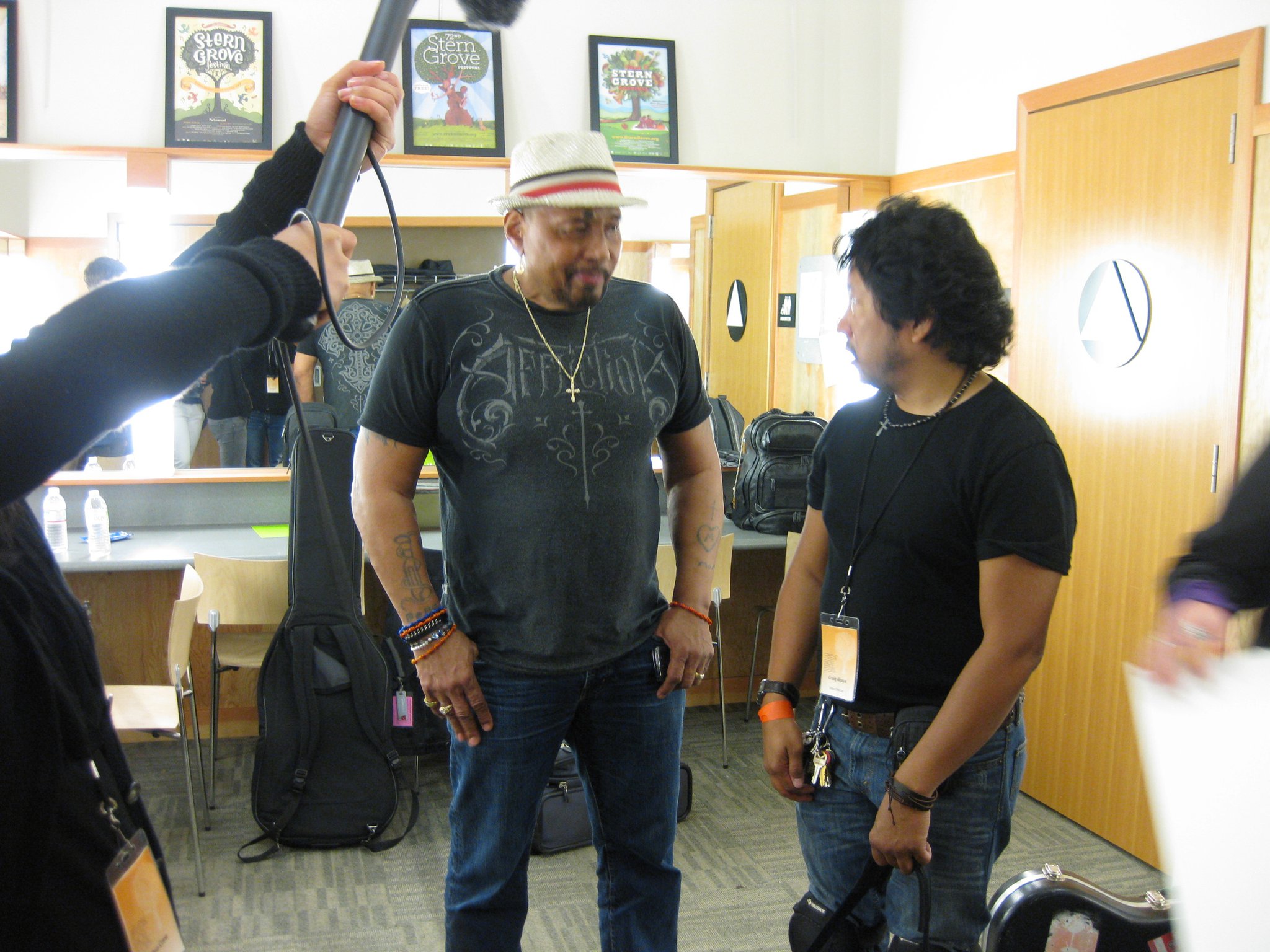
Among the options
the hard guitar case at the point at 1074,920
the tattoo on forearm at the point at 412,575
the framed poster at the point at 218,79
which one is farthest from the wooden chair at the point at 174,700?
the hard guitar case at the point at 1074,920

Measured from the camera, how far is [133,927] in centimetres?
87

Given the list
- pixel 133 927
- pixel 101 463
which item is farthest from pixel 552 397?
pixel 101 463

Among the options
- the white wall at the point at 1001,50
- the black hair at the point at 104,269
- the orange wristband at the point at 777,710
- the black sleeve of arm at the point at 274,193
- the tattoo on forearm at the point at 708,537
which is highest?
the white wall at the point at 1001,50

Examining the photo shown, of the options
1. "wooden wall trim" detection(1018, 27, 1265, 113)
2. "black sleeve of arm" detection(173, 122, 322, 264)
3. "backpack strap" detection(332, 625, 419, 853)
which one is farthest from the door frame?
"black sleeve of arm" detection(173, 122, 322, 264)

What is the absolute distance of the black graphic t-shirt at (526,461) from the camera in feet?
5.52

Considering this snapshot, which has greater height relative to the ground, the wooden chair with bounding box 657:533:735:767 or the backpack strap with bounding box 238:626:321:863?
the wooden chair with bounding box 657:533:735:767

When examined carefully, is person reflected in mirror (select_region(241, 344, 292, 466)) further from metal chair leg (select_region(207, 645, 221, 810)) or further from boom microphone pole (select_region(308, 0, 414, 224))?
boom microphone pole (select_region(308, 0, 414, 224))

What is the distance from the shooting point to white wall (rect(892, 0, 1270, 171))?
291 centimetres

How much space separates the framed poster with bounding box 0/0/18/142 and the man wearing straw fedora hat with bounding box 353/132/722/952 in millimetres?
2794

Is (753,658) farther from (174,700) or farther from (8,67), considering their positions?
A: (8,67)

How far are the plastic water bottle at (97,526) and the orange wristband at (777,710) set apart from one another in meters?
2.57

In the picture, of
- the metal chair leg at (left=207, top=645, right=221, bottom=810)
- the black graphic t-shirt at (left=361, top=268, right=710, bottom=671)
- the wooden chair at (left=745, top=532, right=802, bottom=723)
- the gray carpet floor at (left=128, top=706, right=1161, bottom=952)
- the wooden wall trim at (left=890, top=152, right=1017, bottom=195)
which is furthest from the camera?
the wooden chair at (left=745, top=532, right=802, bottom=723)

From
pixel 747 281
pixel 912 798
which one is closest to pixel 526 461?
pixel 912 798

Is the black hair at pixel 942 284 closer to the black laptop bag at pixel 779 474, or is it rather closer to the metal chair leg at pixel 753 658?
the black laptop bag at pixel 779 474
